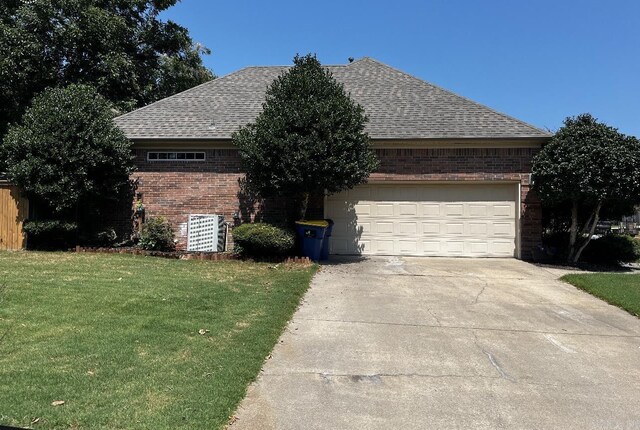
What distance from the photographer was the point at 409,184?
1390 centimetres

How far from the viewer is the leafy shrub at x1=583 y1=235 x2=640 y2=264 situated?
13102 millimetres

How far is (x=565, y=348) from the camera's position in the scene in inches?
237

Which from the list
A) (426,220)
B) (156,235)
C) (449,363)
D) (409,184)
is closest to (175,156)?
(156,235)

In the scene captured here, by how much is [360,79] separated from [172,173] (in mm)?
7115

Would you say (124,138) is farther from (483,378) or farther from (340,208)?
(483,378)

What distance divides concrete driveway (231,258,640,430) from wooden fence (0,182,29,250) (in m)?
9.00

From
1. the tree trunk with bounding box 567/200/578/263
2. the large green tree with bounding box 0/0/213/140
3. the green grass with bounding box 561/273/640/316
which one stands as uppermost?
the large green tree with bounding box 0/0/213/140

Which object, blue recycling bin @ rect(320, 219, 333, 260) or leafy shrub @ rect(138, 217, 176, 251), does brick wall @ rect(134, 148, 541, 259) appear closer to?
leafy shrub @ rect(138, 217, 176, 251)

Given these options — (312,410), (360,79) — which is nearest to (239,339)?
(312,410)

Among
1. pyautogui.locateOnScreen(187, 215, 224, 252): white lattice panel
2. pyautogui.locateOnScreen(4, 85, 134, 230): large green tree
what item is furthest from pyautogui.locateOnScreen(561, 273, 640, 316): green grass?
pyautogui.locateOnScreen(4, 85, 134, 230): large green tree

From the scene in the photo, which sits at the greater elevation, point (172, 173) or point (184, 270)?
point (172, 173)

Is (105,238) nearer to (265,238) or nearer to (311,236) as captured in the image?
(265,238)

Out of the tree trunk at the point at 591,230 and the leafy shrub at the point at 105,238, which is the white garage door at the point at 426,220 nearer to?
the tree trunk at the point at 591,230

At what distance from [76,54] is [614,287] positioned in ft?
67.6
